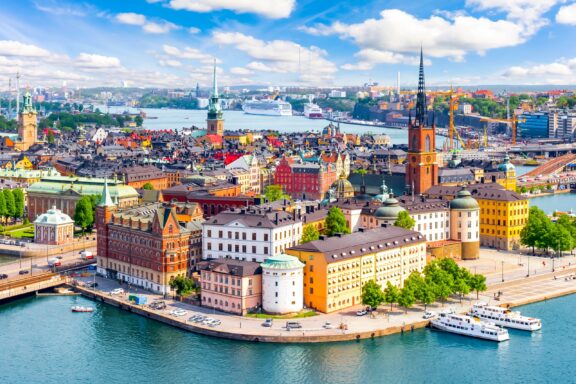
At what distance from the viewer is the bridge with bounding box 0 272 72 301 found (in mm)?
50188

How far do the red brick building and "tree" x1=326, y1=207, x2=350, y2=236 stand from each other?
27237 millimetres

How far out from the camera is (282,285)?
4447 cm

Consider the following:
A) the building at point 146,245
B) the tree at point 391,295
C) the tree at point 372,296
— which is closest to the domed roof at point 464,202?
the tree at point 391,295

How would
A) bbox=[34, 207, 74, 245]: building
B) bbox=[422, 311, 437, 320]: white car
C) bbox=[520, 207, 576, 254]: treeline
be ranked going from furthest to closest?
bbox=[34, 207, 74, 245]: building
bbox=[520, 207, 576, 254]: treeline
bbox=[422, 311, 437, 320]: white car

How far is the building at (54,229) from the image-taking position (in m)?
65.2

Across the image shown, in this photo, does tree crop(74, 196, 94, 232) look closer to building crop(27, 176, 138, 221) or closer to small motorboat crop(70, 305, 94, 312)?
building crop(27, 176, 138, 221)

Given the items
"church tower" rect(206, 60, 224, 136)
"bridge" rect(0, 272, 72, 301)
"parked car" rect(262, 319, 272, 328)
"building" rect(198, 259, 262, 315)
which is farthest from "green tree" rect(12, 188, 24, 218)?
"church tower" rect(206, 60, 224, 136)

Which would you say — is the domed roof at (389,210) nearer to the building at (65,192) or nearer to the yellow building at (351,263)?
the yellow building at (351,263)

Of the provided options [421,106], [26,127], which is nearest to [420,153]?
[421,106]

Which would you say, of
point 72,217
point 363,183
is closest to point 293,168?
point 363,183

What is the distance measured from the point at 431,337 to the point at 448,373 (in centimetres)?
434

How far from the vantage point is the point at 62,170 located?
99312 mm

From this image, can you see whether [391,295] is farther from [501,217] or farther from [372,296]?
[501,217]

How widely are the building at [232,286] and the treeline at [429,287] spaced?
222 inches
